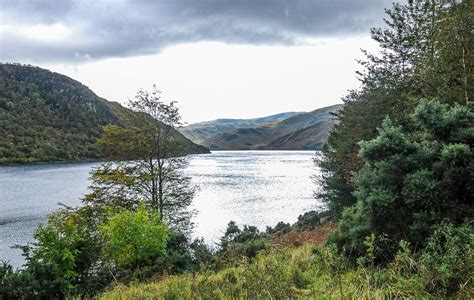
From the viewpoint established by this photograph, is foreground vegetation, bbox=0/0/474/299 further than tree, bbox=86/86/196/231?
No

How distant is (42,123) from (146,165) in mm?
134770

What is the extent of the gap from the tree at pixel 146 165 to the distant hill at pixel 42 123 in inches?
2807

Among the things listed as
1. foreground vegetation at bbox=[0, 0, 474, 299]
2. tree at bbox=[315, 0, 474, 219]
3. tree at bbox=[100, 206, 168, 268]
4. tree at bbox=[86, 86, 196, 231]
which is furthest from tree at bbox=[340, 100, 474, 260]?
tree at bbox=[86, 86, 196, 231]

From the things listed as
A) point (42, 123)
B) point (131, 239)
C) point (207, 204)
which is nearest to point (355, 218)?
point (131, 239)

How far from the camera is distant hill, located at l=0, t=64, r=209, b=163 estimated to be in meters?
107

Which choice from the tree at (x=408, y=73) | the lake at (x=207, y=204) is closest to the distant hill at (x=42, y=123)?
the lake at (x=207, y=204)

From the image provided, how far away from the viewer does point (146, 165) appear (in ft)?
72.0

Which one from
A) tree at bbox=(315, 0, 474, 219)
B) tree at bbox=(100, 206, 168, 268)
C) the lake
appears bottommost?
the lake

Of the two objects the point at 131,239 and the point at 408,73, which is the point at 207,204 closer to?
the point at 408,73

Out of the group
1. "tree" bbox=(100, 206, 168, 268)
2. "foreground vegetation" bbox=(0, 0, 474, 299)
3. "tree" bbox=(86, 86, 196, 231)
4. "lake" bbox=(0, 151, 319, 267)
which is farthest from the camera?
"lake" bbox=(0, 151, 319, 267)

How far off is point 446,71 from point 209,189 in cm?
3622

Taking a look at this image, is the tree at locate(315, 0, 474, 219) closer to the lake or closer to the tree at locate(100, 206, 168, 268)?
the tree at locate(100, 206, 168, 268)

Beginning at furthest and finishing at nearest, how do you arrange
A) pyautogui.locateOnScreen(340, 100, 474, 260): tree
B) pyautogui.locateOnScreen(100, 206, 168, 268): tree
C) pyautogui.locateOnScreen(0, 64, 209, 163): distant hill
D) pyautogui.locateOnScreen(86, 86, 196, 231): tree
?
pyautogui.locateOnScreen(0, 64, 209, 163): distant hill < pyautogui.locateOnScreen(86, 86, 196, 231): tree < pyautogui.locateOnScreen(100, 206, 168, 268): tree < pyautogui.locateOnScreen(340, 100, 474, 260): tree

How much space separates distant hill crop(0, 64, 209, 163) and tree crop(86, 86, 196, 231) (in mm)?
71294
